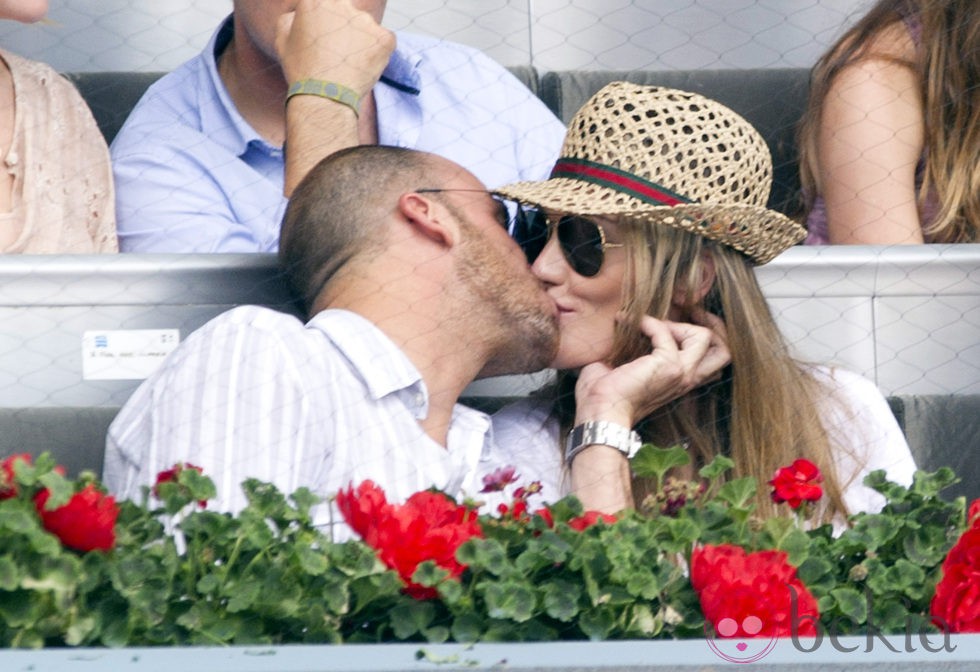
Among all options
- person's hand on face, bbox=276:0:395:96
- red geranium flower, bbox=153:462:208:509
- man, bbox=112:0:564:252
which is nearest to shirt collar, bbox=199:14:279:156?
man, bbox=112:0:564:252

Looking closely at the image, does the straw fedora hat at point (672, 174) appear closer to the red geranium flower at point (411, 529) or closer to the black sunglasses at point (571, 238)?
the black sunglasses at point (571, 238)

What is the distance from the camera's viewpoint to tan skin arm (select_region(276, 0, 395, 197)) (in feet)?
6.53

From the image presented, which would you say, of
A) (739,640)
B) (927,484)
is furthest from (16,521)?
(927,484)

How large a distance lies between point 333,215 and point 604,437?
391 millimetres

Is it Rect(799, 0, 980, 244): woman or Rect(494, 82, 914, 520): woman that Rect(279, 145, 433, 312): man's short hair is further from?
Rect(799, 0, 980, 244): woman

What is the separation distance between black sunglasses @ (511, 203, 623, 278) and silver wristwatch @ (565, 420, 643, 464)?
0.19 metres

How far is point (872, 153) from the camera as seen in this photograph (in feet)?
6.95

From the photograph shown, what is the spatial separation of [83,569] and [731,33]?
200 centimetres

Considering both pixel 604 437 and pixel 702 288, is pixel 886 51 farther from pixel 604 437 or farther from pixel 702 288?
pixel 604 437

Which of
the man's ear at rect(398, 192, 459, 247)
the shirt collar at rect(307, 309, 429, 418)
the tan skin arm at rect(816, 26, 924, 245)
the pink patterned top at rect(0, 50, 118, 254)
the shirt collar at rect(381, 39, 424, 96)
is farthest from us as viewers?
the shirt collar at rect(381, 39, 424, 96)

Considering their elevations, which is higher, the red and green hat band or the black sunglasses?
the red and green hat band

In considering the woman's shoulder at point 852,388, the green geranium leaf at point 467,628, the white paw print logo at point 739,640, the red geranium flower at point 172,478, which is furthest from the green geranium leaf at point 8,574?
the woman's shoulder at point 852,388

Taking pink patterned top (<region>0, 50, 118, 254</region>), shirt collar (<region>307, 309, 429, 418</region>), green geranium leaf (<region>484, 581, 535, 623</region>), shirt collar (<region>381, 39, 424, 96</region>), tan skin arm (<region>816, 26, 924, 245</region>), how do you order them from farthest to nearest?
shirt collar (<region>381, 39, 424, 96</region>)
tan skin arm (<region>816, 26, 924, 245</region>)
pink patterned top (<region>0, 50, 118, 254</region>)
shirt collar (<region>307, 309, 429, 418</region>)
green geranium leaf (<region>484, 581, 535, 623</region>)

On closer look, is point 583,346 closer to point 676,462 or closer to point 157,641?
point 676,462
